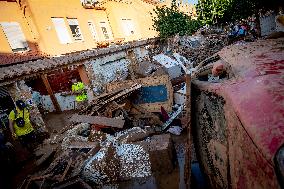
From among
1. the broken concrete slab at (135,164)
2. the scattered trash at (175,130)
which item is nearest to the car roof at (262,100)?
the broken concrete slab at (135,164)

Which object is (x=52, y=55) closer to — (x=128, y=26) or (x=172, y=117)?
(x=172, y=117)

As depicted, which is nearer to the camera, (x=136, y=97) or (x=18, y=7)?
(x=136, y=97)

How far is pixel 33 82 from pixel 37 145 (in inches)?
345

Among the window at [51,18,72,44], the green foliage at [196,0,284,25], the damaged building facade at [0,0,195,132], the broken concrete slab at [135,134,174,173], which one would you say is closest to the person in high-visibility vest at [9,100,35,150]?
the damaged building facade at [0,0,195,132]

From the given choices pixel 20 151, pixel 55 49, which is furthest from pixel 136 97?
pixel 55 49

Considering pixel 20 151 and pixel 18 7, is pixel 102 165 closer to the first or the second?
pixel 20 151

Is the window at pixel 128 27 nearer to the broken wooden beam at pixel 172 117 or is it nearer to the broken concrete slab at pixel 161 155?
the broken wooden beam at pixel 172 117

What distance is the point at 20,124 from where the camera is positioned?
9.25m

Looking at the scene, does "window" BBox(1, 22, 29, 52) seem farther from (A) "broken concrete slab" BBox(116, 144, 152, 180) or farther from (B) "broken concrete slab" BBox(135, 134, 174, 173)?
(B) "broken concrete slab" BBox(135, 134, 174, 173)

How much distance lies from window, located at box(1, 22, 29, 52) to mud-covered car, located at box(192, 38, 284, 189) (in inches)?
604

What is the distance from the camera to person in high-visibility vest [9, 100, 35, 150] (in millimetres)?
9273

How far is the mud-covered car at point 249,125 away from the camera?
1.47 metres

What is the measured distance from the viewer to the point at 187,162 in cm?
329

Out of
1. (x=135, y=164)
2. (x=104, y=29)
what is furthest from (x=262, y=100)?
(x=104, y=29)
